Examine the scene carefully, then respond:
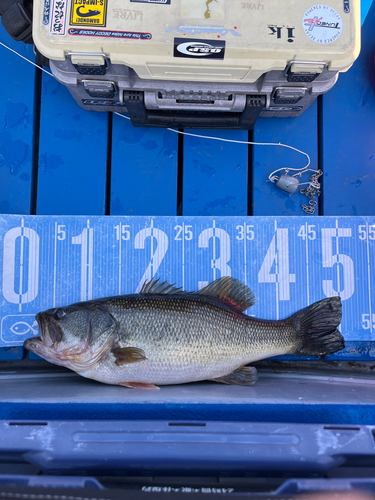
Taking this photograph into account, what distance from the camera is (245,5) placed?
54.1 inches

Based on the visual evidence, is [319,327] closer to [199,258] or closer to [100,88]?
[199,258]

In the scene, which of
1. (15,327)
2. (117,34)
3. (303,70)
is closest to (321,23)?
(303,70)

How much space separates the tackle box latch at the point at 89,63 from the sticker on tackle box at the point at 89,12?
0.11m

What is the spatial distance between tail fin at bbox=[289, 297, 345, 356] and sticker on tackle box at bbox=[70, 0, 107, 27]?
176cm

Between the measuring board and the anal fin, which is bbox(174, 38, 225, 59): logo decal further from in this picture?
the anal fin

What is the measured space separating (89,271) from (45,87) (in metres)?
1.23

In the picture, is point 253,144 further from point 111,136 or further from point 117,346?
point 117,346

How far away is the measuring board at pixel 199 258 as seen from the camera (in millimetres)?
1983

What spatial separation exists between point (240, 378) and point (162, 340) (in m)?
0.50

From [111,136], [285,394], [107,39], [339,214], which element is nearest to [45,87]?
[111,136]

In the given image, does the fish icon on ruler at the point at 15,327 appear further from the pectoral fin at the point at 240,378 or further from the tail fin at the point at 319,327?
the tail fin at the point at 319,327

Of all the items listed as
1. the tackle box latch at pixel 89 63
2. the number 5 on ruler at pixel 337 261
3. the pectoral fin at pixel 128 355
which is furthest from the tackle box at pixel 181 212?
the tackle box latch at pixel 89 63

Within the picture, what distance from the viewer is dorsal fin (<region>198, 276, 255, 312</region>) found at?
6.10ft

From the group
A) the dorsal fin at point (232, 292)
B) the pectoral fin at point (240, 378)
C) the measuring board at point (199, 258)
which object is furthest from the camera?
the measuring board at point (199, 258)
